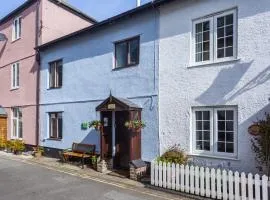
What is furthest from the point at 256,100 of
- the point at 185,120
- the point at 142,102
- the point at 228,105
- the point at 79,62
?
the point at 79,62

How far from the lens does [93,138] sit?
1460cm

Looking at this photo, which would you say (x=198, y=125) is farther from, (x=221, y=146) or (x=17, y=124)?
(x=17, y=124)

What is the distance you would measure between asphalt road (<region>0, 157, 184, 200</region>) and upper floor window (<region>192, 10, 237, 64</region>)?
15.3 feet

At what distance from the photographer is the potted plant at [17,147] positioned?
61.3 ft

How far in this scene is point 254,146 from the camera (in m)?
9.04

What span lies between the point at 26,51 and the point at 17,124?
4.62 metres

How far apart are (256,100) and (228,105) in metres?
0.86

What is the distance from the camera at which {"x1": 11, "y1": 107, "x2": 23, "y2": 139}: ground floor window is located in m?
20.6

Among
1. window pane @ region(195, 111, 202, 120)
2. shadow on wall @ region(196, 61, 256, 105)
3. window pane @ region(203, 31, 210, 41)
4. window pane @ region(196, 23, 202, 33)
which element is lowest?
window pane @ region(195, 111, 202, 120)

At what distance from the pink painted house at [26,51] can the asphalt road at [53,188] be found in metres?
6.63

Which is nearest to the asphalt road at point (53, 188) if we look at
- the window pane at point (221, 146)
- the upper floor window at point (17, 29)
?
the window pane at point (221, 146)

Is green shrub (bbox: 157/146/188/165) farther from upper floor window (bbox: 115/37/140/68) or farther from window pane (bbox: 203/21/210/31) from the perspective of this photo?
window pane (bbox: 203/21/210/31)

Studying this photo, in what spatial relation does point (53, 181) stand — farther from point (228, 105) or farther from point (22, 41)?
point (22, 41)

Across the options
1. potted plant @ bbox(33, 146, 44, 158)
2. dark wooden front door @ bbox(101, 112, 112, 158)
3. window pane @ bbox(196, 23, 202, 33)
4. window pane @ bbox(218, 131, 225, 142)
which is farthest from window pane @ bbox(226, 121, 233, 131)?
potted plant @ bbox(33, 146, 44, 158)
